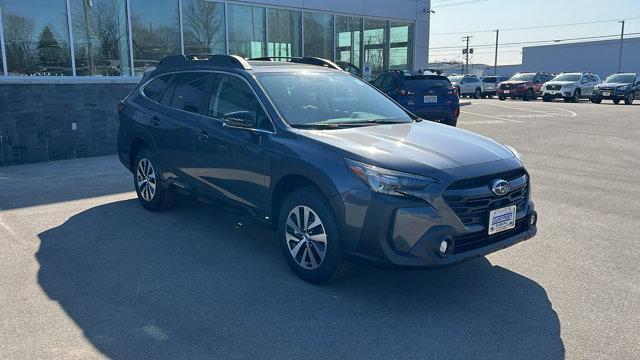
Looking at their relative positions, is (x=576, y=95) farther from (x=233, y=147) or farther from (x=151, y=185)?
(x=233, y=147)

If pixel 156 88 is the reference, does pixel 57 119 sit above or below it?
below

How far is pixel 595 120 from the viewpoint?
59.9 feet

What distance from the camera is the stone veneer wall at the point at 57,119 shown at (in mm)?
10344

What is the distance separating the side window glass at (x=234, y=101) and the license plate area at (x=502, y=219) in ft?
6.39

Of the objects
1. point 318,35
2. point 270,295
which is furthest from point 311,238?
point 318,35

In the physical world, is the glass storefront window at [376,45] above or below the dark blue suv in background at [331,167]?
above

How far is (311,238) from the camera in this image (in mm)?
4238

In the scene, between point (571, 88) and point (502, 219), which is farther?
point (571, 88)

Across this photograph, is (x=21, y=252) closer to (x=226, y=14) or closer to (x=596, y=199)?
(x=596, y=199)

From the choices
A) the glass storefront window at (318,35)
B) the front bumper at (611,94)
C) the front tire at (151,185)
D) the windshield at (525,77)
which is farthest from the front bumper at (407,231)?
the windshield at (525,77)

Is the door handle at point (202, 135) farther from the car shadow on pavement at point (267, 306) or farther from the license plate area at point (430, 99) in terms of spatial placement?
the license plate area at point (430, 99)

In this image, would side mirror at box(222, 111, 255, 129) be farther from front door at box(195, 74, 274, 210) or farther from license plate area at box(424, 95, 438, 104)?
license plate area at box(424, 95, 438, 104)

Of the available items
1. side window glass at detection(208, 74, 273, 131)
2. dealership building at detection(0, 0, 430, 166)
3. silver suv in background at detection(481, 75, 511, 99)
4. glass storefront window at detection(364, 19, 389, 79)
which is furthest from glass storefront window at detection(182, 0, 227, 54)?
silver suv in background at detection(481, 75, 511, 99)

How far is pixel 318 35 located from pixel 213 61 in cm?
1221
